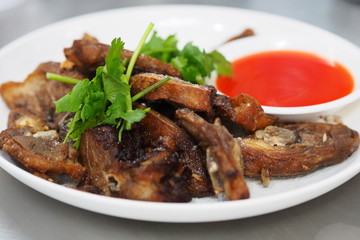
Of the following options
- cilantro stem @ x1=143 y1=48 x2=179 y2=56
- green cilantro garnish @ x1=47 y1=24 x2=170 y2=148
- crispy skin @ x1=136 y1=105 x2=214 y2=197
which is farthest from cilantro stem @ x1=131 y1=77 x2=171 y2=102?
cilantro stem @ x1=143 y1=48 x2=179 y2=56

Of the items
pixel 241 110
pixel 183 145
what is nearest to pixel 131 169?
pixel 183 145

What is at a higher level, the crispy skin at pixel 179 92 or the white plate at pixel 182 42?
the crispy skin at pixel 179 92

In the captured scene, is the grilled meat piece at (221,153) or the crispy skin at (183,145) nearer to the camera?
the grilled meat piece at (221,153)

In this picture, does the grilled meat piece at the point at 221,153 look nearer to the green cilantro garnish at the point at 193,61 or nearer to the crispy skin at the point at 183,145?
the crispy skin at the point at 183,145

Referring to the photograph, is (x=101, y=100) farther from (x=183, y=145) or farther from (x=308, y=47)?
(x=308, y=47)

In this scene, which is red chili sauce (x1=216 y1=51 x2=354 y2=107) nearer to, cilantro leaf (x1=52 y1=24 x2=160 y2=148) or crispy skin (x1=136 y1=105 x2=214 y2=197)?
crispy skin (x1=136 y1=105 x2=214 y2=197)

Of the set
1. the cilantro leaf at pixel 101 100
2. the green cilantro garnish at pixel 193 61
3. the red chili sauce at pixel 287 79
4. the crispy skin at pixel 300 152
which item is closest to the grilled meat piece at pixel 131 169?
the cilantro leaf at pixel 101 100
